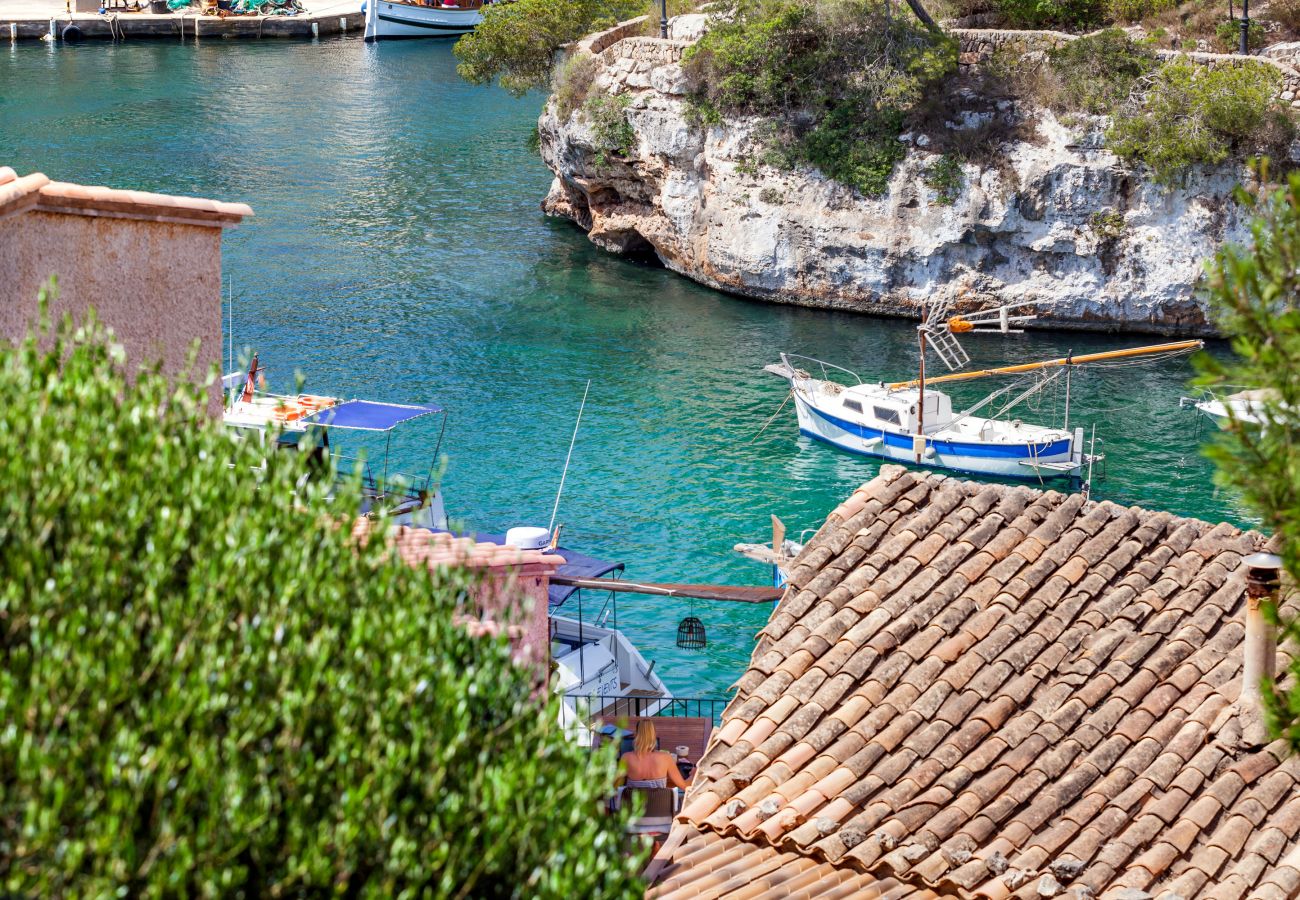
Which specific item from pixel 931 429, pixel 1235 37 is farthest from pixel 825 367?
pixel 1235 37

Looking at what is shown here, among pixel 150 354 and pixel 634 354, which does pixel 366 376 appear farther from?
pixel 150 354

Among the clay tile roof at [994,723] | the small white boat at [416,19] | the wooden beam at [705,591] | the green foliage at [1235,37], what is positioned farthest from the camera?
the small white boat at [416,19]

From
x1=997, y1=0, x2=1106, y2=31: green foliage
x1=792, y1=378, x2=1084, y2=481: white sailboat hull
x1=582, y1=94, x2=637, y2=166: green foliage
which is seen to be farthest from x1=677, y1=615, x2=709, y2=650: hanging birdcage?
x1=997, y1=0, x2=1106, y2=31: green foliage

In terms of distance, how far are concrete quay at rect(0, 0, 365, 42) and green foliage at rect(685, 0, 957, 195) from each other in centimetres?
5364

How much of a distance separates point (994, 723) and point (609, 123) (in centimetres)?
4158

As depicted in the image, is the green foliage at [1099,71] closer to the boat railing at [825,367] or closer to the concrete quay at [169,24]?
the boat railing at [825,367]

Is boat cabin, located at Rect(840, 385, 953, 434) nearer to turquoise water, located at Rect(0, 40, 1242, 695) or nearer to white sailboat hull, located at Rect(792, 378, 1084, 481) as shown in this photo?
white sailboat hull, located at Rect(792, 378, 1084, 481)

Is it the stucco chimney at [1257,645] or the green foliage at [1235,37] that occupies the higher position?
the green foliage at [1235,37]

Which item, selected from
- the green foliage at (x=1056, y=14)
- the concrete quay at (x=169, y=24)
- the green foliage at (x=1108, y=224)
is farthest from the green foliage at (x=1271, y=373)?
the concrete quay at (x=169, y=24)

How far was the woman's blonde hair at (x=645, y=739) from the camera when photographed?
18047 mm

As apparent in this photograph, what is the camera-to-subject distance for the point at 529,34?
2195 inches

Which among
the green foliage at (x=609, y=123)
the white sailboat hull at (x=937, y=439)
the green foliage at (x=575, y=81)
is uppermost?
the green foliage at (x=575, y=81)

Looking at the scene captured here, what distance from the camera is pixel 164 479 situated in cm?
687

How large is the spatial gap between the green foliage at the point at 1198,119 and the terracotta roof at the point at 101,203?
116 feet
